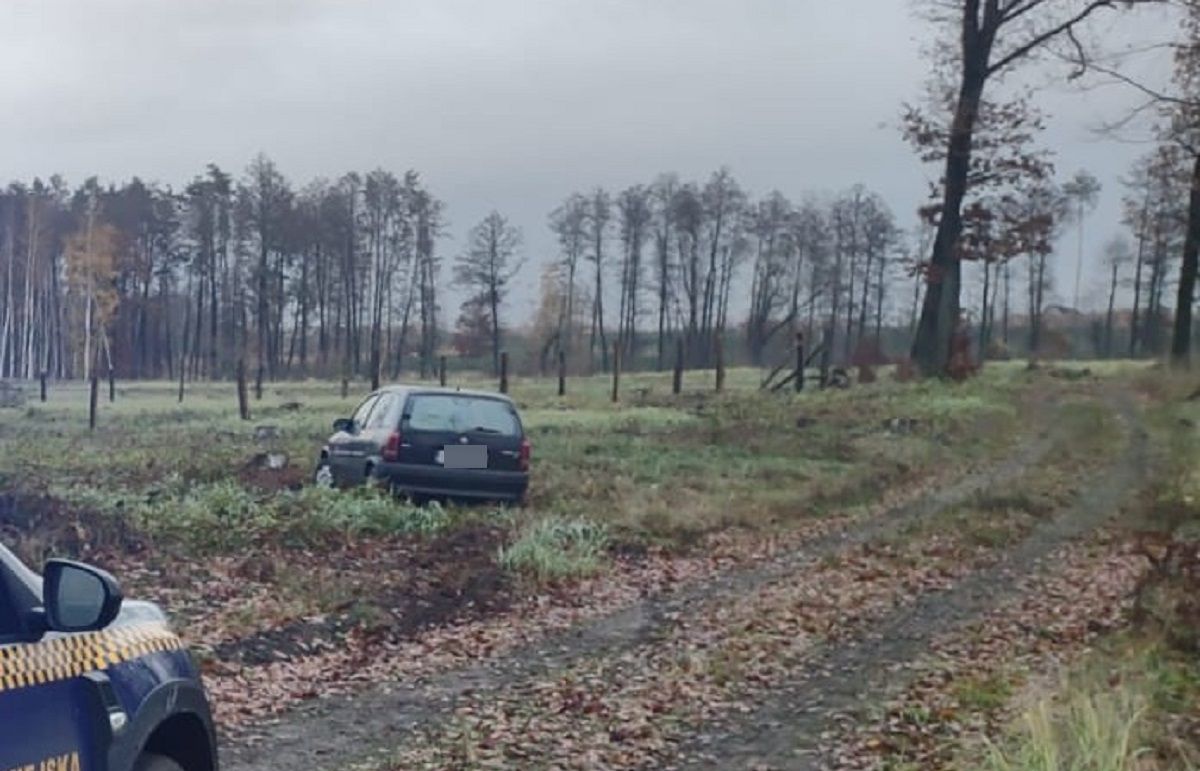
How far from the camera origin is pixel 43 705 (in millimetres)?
3484

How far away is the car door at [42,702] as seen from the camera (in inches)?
131

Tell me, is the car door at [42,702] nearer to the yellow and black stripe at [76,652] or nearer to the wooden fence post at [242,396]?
the yellow and black stripe at [76,652]

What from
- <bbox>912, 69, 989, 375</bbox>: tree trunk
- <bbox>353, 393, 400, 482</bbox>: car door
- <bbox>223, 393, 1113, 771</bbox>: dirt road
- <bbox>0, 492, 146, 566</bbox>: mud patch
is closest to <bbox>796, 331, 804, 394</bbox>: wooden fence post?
<bbox>912, 69, 989, 375</bbox>: tree trunk

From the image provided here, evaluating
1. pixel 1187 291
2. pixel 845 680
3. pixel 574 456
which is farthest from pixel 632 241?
pixel 845 680

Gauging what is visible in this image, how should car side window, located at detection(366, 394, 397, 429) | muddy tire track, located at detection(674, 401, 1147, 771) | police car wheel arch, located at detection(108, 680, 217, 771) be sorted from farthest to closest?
1. car side window, located at detection(366, 394, 397, 429)
2. muddy tire track, located at detection(674, 401, 1147, 771)
3. police car wheel arch, located at detection(108, 680, 217, 771)

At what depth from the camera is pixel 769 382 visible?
3828 centimetres

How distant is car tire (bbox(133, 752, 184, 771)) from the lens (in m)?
4.08

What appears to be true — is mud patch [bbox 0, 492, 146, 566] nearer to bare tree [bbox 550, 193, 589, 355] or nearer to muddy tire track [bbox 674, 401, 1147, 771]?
muddy tire track [bbox 674, 401, 1147, 771]

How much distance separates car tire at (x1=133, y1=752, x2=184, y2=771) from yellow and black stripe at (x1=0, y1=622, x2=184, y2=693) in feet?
0.99

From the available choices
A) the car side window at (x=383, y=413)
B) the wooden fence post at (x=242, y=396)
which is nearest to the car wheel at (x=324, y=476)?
the car side window at (x=383, y=413)

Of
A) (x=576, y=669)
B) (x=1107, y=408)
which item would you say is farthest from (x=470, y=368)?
(x=576, y=669)

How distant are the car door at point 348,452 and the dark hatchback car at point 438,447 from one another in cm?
1

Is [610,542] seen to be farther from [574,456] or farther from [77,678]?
Result: [77,678]

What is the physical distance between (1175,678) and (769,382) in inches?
1210
